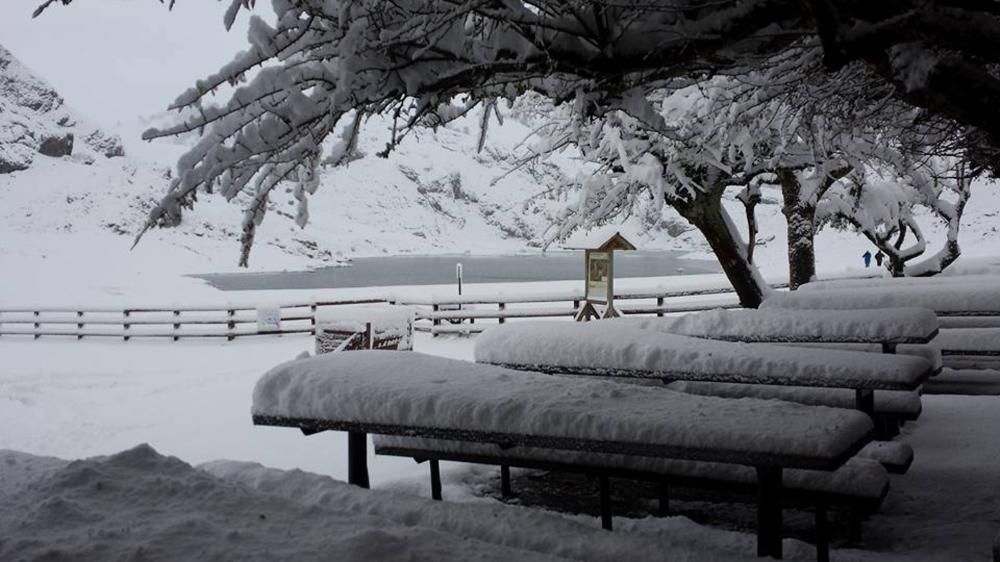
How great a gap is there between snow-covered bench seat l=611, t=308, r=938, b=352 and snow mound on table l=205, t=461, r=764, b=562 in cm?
255

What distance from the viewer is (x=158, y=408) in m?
10.7

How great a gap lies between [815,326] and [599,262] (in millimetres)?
9062

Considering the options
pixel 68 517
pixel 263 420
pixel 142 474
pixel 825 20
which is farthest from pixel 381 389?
pixel 825 20

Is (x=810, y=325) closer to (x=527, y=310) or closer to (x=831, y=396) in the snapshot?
(x=831, y=396)

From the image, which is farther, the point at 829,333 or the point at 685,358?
the point at 829,333

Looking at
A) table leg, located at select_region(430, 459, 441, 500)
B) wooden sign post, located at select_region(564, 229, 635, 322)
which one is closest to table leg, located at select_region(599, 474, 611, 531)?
table leg, located at select_region(430, 459, 441, 500)

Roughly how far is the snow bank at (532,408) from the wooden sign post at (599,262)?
1017 cm

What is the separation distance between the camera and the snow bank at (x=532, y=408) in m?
3.36

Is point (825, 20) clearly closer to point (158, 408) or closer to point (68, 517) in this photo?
point (68, 517)

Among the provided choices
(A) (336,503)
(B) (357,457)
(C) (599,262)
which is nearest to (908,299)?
(B) (357,457)

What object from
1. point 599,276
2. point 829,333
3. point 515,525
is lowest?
point 515,525

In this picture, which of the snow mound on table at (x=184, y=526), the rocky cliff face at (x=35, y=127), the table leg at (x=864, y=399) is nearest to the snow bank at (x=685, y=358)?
the table leg at (x=864, y=399)

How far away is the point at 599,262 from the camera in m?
15.4

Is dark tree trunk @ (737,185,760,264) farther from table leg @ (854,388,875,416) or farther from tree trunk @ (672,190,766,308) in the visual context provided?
table leg @ (854,388,875,416)
